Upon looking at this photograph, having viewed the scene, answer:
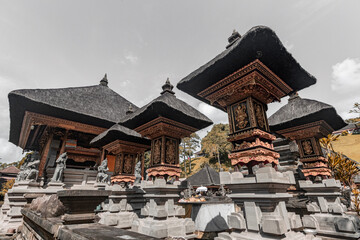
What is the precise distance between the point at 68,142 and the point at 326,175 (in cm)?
1500

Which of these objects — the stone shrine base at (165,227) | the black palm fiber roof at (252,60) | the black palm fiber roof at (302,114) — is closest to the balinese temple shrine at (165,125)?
the black palm fiber roof at (252,60)

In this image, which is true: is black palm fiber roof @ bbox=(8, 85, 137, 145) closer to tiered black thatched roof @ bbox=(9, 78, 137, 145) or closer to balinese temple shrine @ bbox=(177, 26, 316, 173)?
tiered black thatched roof @ bbox=(9, 78, 137, 145)

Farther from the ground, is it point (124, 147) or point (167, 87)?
point (167, 87)

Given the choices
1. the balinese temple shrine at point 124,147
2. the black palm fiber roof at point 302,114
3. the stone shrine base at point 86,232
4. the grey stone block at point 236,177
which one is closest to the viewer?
the stone shrine base at point 86,232

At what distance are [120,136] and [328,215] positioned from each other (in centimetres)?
838

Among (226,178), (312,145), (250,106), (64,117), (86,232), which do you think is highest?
(64,117)

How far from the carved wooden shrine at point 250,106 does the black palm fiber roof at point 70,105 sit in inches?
383

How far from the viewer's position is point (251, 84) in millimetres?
4352

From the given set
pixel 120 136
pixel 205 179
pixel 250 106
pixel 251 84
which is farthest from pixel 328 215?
pixel 205 179

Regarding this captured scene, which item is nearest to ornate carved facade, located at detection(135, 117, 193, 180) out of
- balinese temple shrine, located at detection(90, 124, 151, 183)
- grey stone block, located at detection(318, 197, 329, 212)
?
balinese temple shrine, located at detection(90, 124, 151, 183)

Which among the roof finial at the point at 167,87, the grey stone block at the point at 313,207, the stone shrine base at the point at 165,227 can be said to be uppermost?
the roof finial at the point at 167,87

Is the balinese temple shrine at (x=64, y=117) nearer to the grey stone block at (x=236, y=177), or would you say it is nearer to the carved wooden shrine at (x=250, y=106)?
the carved wooden shrine at (x=250, y=106)

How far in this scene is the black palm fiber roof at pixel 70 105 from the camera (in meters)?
9.85

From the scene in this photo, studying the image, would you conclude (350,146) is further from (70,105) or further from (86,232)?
(86,232)
